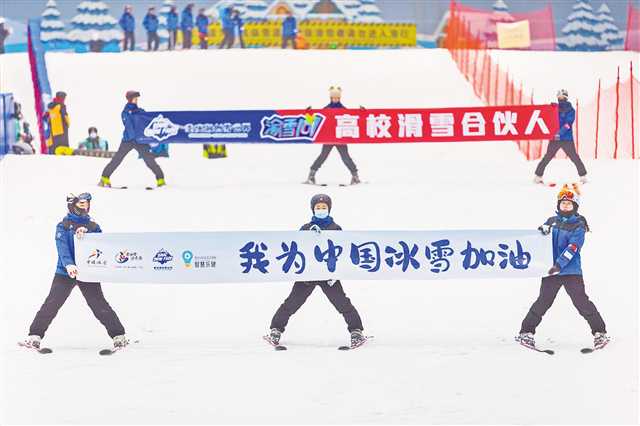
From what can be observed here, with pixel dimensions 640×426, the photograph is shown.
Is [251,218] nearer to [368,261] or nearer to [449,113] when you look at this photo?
[449,113]

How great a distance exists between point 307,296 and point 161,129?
8.12 metres

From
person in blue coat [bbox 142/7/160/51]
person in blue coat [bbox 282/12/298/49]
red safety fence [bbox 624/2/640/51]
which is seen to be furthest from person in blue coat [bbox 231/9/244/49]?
red safety fence [bbox 624/2/640/51]

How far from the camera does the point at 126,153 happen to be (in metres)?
17.4

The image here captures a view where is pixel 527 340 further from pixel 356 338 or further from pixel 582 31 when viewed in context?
pixel 582 31

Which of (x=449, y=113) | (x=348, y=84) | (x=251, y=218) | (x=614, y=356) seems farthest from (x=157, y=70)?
(x=614, y=356)

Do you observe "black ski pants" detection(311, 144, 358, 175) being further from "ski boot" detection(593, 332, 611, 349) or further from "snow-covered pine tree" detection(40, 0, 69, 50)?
"snow-covered pine tree" detection(40, 0, 69, 50)

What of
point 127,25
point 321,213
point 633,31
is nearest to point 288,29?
point 127,25

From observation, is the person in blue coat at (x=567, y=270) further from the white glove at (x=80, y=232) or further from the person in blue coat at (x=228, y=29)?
the person in blue coat at (x=228, y=29)

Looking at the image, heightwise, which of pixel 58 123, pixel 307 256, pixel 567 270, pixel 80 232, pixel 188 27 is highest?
pixel 188 27

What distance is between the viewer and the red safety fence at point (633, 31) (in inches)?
1321

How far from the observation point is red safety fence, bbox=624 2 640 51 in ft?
110

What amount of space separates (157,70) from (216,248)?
65.0ft

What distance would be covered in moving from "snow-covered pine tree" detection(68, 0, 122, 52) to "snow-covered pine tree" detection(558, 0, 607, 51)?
39.1 ft

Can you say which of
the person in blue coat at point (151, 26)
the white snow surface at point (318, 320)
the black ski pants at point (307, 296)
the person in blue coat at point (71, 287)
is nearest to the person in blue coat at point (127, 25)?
the person in blue coat at point (151, 26)
